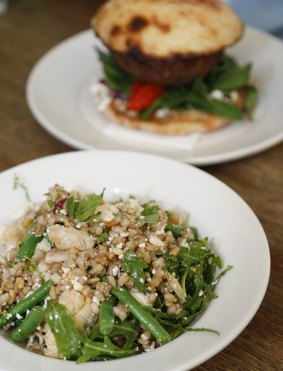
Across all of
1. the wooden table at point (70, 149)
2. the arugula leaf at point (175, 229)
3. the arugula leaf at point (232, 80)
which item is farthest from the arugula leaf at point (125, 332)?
the arugula leaf at point (232, 80)

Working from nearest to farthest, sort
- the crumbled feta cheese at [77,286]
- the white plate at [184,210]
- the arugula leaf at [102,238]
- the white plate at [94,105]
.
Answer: the white plate at [184,210] → the crumbled feta cheese at [77,286] → the arugula leaf at [102,238] → the white plate at [94,105]

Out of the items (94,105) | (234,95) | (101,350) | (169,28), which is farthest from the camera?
(94,105)

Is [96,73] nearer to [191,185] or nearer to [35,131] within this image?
[35,131]

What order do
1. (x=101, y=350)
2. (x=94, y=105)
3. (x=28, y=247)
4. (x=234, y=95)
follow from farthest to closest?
(x=94, y=105) → (x=234, y=95) → (x=28, y=247) → (x=101, y=350)

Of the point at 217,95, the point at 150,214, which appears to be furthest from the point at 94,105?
the point at 150,214

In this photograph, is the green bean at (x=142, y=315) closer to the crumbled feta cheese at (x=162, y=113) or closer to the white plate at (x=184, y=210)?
the white plate at (x=184, y=210)

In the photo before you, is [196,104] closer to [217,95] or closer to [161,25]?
[217,95]

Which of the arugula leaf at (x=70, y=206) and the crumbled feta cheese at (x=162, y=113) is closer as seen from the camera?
the arugula leaf at (x=70, y=206)
